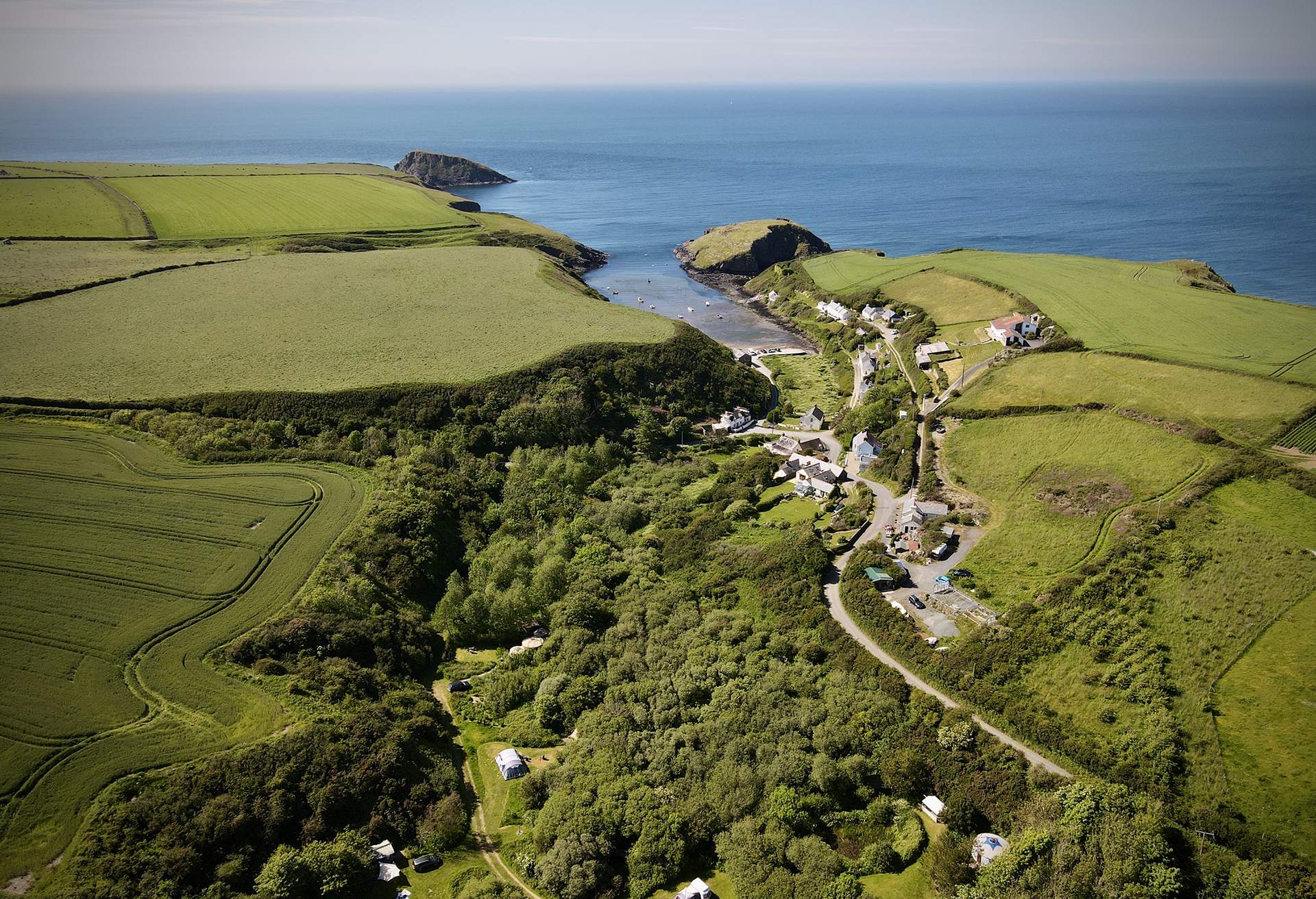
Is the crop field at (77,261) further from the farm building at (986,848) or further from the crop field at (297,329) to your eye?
the farm building at (986,848)

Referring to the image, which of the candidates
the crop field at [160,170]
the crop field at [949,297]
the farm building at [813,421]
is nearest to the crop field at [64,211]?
the crop field at [160,170]

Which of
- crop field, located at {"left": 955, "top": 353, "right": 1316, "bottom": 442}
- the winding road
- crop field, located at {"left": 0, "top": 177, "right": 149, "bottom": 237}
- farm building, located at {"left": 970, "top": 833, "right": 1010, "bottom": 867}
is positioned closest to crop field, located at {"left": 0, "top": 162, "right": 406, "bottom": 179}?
crop field, located at {"left": 0, "top": 177, "right": 149, "bottom": 237}

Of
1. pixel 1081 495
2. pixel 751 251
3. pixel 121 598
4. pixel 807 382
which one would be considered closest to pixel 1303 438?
pixel 1081 495

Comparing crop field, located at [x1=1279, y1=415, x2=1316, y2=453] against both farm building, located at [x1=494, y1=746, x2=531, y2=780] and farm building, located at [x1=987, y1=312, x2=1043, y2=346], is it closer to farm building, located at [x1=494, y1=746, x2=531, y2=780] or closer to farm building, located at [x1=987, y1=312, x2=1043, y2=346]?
farm building, located at [x1=987, y1=312, x2=1043, y2=346]

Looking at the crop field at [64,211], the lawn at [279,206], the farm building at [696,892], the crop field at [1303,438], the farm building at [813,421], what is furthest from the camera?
the lawn at [279,206]

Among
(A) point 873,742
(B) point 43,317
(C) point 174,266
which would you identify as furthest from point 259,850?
(C) point 174,266

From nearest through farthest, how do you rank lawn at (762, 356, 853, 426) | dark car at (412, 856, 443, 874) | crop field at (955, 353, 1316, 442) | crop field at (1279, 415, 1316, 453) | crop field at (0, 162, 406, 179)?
1. dark car at (412, 856, 443, 874)
2. crop field at (1279, 415, 1316, 453)
3. crop field at (955, 353, 1316, 442)
4. lawn at (762, 356, 853, 426)
5. crop field at (0, 162, 406, 179)
